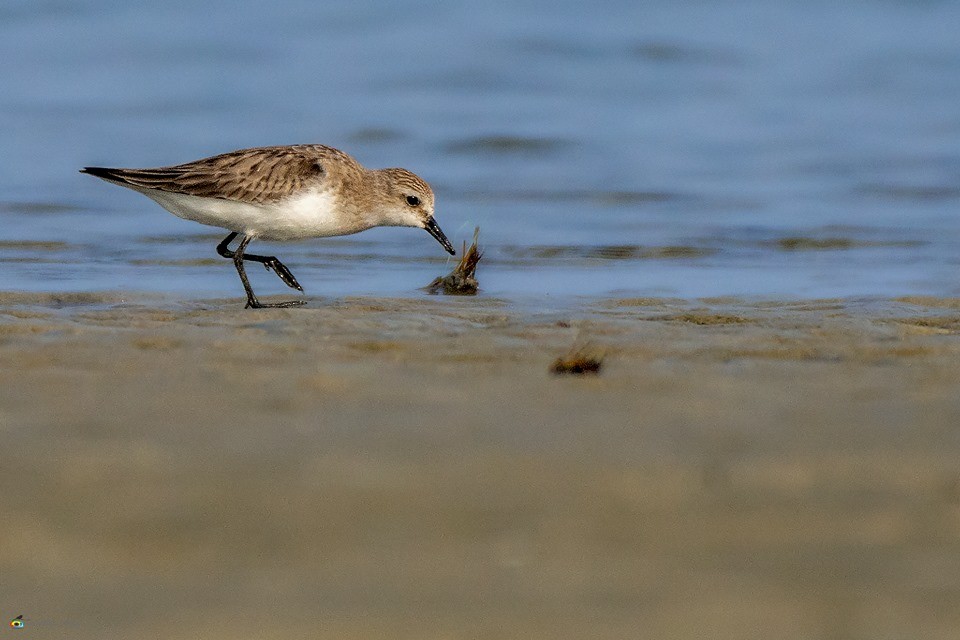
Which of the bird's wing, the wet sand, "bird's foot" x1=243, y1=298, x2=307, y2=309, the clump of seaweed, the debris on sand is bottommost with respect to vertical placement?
the wet sand

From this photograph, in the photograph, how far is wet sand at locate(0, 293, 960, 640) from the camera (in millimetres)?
3133

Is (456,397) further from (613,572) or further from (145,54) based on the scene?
(145,54)

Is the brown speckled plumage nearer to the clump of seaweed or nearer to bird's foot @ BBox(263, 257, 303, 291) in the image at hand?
bird's foot @ BBox(263, 257, 303, 291)

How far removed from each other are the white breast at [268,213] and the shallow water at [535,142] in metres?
0.49

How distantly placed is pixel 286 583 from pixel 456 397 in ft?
5.19

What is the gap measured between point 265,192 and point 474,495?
5.08 metres

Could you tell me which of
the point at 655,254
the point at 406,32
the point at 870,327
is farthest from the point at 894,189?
the point at 406,32

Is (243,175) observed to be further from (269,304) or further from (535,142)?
(535,142)

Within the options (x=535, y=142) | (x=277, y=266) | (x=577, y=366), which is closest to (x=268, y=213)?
(x=277, y=266)

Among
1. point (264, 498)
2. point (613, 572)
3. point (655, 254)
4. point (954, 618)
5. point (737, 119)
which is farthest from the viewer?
point (737, 119)

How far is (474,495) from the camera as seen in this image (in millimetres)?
3705

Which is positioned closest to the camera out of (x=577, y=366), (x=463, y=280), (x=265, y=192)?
(x=577, y=366)

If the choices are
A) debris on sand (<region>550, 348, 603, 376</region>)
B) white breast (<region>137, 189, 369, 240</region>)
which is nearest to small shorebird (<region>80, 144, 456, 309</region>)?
white breast (<region>137, 189, 369, 240</region>)

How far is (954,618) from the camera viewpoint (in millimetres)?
3090
